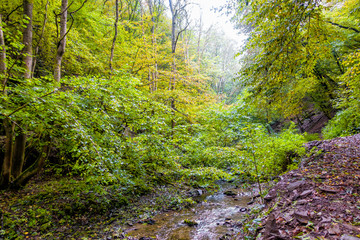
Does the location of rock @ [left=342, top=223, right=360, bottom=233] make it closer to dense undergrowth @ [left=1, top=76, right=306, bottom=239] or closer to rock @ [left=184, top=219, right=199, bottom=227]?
dense undergrowth @ [left=1, top=76, right=306, bottom=239]

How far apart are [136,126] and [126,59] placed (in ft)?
15.6

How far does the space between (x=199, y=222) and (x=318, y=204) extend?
288 cm

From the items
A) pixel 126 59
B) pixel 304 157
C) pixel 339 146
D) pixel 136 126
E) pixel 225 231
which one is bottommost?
pixel 225 231

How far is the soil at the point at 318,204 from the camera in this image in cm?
197

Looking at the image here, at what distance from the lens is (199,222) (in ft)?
14.7

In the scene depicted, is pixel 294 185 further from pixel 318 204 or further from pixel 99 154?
pixel 99 154

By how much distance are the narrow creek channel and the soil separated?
118 centimetres

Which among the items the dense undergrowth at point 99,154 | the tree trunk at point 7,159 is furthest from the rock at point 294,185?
the tree trunk at point 7,159

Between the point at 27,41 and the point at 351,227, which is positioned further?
the point at 27,41

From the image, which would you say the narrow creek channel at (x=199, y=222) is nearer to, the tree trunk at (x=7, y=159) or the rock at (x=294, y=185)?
the rock at (x=294, y=185)

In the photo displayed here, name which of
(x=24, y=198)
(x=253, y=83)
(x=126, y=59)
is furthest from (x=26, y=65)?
(x=253, y=83)

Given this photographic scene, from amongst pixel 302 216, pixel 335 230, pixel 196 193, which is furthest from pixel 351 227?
pixel 196 193

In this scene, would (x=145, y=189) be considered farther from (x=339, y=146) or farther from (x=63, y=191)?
(x=339, y=146)

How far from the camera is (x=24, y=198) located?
4.25m
